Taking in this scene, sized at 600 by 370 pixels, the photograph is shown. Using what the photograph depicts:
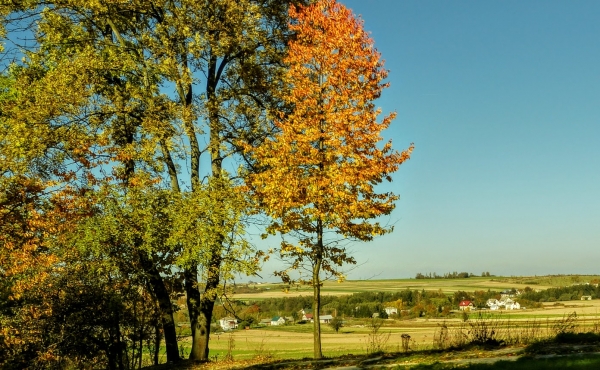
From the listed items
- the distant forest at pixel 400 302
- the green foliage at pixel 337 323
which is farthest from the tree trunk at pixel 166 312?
the green foliage at pixel 337 323

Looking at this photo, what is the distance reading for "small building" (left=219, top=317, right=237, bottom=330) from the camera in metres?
20.7

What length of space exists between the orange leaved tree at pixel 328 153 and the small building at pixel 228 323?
456cm

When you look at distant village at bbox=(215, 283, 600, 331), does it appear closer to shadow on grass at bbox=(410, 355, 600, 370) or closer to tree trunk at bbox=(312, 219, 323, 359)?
tree trunk at bbox=(312, 219, 323, 359)

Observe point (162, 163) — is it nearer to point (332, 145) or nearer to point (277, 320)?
point (332, 145)

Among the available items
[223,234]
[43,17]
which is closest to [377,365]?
[223,234]

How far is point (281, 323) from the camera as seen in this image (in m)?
60.2

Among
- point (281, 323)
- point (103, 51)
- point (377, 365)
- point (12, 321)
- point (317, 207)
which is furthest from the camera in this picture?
point (281, 323)

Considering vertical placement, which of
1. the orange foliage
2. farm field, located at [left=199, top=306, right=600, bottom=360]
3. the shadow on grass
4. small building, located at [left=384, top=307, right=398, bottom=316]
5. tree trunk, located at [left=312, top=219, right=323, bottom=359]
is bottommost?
farm field, located at [left=199, top=306, right=600, bottom=360]

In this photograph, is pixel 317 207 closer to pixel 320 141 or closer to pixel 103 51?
pixel 320 141

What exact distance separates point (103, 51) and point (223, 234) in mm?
8704

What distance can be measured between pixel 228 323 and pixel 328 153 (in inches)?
374

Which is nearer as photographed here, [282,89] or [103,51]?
[282,89]

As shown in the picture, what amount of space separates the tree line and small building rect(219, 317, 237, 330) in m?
1.15

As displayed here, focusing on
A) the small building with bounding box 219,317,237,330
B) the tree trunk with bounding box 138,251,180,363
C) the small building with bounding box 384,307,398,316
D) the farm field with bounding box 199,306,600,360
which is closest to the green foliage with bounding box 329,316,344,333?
the farm field with bounding box 199,306,600,360
